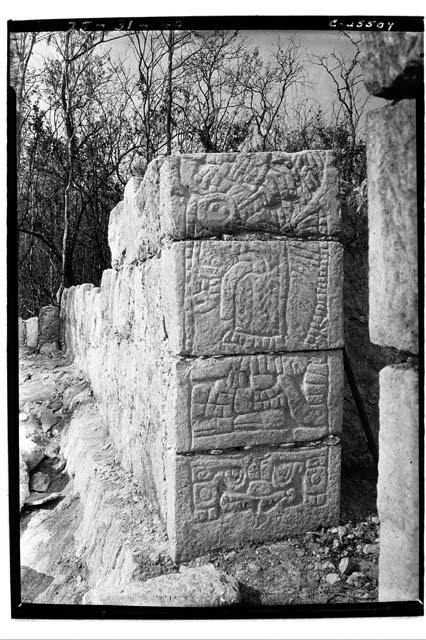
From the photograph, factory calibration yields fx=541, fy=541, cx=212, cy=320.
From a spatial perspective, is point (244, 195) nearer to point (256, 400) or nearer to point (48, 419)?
point (256, 400)

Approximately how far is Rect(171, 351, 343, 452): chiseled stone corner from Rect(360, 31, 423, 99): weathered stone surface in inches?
61.0

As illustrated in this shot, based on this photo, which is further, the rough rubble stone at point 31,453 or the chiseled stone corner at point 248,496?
the rough rubble stone at point 31,453

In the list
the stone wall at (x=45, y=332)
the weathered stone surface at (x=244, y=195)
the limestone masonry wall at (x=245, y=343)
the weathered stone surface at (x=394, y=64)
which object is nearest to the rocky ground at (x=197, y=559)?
the limestone masonry wall at (x=245, y=343)

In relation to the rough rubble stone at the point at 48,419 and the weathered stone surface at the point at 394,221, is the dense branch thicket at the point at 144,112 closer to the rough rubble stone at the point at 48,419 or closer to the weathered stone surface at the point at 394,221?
the weathered stone surface at the point at 394,221

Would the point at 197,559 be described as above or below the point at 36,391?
below

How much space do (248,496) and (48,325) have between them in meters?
5.90

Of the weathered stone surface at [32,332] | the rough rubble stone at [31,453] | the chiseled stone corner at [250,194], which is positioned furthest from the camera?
the weathered stone surface at [32,332]

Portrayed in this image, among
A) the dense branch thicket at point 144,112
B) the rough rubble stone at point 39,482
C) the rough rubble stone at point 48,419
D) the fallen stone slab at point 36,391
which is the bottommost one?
the rough rubble stone at point 39,482

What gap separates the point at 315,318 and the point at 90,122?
4188 mm

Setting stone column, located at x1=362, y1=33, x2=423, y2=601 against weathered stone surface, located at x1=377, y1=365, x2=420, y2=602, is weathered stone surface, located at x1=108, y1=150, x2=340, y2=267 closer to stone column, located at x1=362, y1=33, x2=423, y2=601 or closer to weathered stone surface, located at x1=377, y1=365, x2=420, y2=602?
stone column, located at x1=362, y1=33, x2=423, y2=601

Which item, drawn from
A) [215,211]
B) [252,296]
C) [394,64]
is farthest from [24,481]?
[394,64]

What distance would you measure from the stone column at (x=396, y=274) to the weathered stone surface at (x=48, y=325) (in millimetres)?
6957

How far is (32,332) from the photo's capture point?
787 cm

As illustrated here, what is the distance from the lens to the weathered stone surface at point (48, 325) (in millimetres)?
7871
